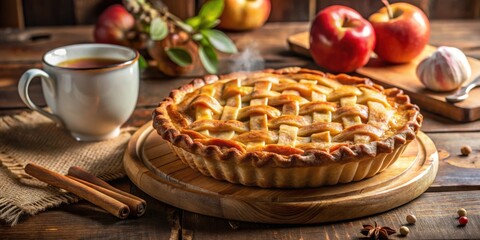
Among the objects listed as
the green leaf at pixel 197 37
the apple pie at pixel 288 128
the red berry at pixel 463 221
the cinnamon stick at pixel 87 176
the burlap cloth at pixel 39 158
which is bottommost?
the burlap cloth at pixel 39 158

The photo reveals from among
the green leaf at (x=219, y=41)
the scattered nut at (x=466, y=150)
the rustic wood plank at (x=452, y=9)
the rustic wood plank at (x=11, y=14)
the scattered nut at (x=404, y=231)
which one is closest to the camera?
the scattered nut at (x=404, y=231)

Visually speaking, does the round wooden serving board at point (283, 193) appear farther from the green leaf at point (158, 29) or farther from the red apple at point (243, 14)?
the red apple at point (243, 14)

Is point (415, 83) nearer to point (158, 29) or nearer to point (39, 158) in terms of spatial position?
point (158, 29)

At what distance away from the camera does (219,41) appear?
91.5 inches

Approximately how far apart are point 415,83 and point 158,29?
790 mm

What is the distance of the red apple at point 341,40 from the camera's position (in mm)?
2205

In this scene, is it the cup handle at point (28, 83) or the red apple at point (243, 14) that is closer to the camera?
the cup handle at point (28, 83)

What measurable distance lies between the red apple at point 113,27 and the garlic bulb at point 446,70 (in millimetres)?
998

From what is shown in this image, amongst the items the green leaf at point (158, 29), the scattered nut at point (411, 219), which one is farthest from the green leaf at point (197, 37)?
the scattered nut at point (411, 219)

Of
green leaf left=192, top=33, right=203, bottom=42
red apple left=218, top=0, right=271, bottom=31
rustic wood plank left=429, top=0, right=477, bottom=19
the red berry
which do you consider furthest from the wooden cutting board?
rustic wood plank left=429, top=0, right=477, bottom=19

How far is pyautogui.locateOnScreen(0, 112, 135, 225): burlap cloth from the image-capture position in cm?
147

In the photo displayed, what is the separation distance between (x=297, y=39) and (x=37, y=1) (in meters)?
1.13

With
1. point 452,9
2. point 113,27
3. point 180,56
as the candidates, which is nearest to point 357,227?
point 180,56

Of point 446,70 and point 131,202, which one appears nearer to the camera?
point 131,202
